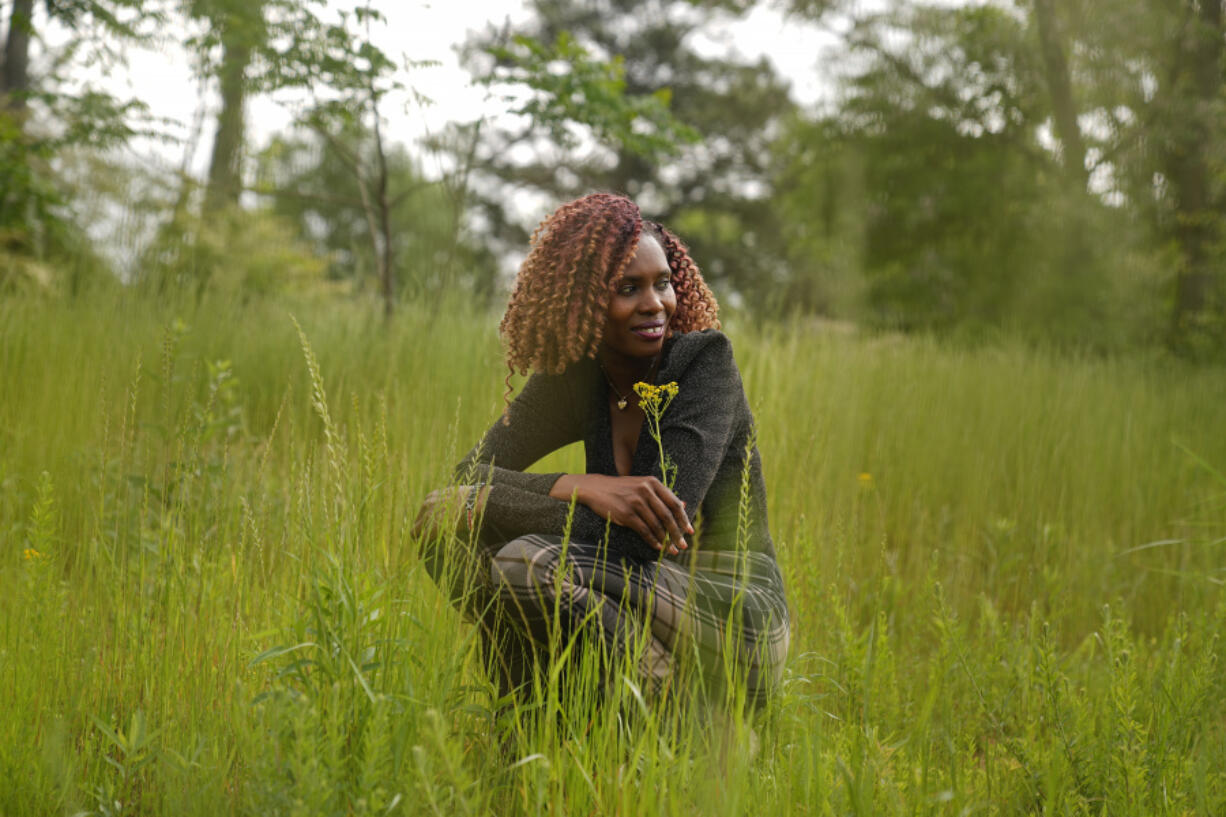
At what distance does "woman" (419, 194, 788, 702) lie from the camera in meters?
1.91

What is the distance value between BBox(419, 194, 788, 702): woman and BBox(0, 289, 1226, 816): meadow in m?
0.14

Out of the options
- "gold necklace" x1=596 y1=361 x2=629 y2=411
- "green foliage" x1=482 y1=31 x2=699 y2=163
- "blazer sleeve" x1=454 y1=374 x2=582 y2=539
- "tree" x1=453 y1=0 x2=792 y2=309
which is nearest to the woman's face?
"gold necklace" x1=596 y1=361 x2=629 y2=411

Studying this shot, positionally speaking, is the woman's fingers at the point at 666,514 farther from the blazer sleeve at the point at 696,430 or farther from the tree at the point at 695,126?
the tree at the point at 695,126

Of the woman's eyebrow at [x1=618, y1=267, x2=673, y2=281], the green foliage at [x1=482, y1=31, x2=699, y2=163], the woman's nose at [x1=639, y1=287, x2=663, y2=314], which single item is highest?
the green foliage at [x1=482, y1=31, x2=699, y2=163]

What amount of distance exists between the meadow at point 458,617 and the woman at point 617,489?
0.45 feet

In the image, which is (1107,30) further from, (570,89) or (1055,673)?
(1055,673)

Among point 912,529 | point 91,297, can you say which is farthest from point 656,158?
point 91,297

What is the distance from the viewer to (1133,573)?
4324 millimetres

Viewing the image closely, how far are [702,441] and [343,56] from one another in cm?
384

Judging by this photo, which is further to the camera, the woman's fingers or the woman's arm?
the woman's arm

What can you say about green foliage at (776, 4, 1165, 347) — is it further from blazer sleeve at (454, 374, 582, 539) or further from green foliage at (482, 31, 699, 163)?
blazer sleeve at (454, 374, 582, 539)

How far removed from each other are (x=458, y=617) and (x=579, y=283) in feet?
2.87

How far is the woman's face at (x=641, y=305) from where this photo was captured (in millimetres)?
2248

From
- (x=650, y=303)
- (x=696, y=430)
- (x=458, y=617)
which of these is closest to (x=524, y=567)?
(x=458, y=617)
